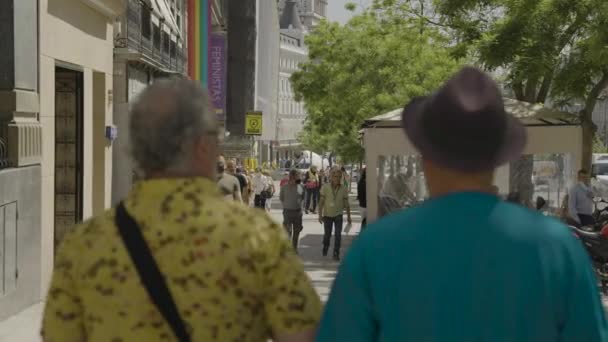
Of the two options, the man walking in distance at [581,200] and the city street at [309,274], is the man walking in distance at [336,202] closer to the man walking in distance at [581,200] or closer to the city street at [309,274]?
→ the city street at [309,274]

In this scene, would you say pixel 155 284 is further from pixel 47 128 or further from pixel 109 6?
pixel 109 6

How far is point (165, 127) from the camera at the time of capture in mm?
3205

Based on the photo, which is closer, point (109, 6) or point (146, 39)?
point (109, 6)

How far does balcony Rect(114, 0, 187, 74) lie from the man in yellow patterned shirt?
17.7 metres

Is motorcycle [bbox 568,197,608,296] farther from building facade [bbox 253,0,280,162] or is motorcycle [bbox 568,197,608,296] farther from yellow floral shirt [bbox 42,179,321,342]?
building facade [bbox 253,0,280,162]

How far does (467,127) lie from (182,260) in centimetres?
80

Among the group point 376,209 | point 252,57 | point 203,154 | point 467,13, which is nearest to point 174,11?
point 467,13

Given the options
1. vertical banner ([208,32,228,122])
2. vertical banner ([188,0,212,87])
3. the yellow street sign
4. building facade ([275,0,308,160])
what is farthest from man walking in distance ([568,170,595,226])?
building facade ([275,0,308,160])

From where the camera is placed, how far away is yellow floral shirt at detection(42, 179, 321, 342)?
3105 mm

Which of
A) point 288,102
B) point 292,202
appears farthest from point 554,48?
point 288,102

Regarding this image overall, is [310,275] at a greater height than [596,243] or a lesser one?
lesser

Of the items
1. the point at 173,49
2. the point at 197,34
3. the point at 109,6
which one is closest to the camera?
the point at 109,6

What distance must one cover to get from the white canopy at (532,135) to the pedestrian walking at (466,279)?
41.0 ft

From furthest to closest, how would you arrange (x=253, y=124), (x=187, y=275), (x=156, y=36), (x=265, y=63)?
(x=265, y=63) < (x=253, y=124) < (x=156, y=36) < (x=187, y=275)
